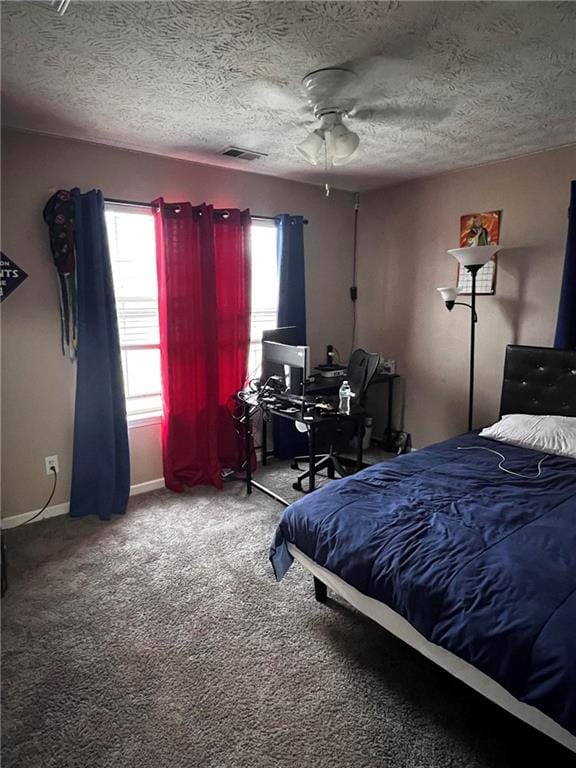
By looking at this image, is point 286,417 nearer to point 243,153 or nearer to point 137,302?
point 137,302

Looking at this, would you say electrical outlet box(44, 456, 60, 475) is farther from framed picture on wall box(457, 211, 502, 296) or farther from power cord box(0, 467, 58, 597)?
framed picture on wall box(457, 211, 502, 296)

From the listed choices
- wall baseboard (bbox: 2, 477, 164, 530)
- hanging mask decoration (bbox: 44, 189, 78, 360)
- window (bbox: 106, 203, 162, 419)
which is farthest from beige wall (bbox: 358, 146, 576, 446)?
hanging mask decoration (bbox: 44, 189, 78, 360)

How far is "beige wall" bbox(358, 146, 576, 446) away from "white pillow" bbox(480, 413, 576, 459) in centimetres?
69

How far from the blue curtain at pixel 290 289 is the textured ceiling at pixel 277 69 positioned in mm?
906

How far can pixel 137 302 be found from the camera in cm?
334

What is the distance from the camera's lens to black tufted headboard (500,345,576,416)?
3.02 meters

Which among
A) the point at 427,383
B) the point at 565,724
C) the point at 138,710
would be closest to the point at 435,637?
the point at 565,724

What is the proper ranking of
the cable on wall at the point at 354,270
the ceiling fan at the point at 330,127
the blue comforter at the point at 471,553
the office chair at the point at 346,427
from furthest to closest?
the cable on wall at the point at 354,270
the office chair at the point at 346,427
the ceiling fan at the point at 330,127
the blue comforter at the point at 471,553

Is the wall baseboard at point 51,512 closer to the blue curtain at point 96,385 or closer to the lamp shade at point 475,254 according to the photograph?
the blue curtain at point 96,385

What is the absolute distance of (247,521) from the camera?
3.00 metres

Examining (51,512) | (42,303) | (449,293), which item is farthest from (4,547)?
(449,293)

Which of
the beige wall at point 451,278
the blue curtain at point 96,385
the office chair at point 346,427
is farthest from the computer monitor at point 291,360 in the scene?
the beige wall at point 451,278

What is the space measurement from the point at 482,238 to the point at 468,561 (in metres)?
2.79

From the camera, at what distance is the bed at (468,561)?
4.23ft
